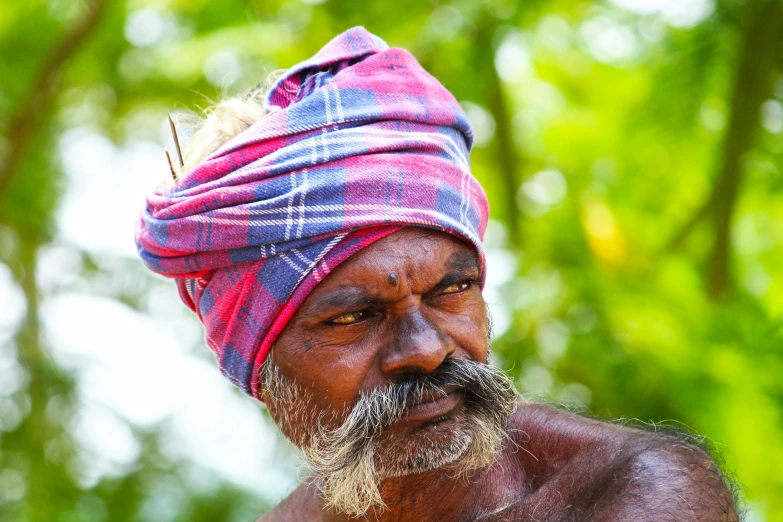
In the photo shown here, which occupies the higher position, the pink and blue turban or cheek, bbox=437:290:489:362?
the pink and blue turban

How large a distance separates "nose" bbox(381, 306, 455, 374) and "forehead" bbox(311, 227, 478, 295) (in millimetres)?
106

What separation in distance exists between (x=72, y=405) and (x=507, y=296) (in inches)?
187

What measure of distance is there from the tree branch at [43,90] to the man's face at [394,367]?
3.24 m

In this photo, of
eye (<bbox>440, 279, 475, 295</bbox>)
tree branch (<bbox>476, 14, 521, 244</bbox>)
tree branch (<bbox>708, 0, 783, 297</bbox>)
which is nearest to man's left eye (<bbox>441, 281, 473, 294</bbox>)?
eye (<bbox>440, 279, 475, 295</bbox>)

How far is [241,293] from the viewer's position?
2586mm

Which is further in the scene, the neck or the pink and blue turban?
the neck

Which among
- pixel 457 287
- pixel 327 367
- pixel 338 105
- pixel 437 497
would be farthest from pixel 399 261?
pixel 437 497

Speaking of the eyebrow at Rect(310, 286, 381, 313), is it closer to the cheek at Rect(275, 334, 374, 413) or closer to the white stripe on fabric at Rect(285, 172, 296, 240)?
the cheek at Rect(275, 334, 374, 413)

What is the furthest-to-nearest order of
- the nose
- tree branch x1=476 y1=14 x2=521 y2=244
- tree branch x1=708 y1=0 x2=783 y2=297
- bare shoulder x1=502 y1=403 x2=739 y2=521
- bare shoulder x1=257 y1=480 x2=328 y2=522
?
tree branch x1=476 y1=14 x2=521 y2=244 → tree branch x1=708 y1=0 x2=783 y2=297 → bare shoulder x1=257 y1=480 x2=328 y2=522 → the nose → bare shoulder x1=502 y1=403 x2=739 y2=521

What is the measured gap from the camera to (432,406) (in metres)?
2.41

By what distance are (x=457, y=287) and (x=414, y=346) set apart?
0.93 ft

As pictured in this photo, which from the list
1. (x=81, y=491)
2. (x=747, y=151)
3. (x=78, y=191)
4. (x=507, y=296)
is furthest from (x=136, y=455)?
(x=747, y=151)

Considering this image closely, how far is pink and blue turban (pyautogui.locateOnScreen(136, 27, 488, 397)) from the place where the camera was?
245 cm

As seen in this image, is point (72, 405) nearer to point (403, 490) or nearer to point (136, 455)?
point (136, 455)
